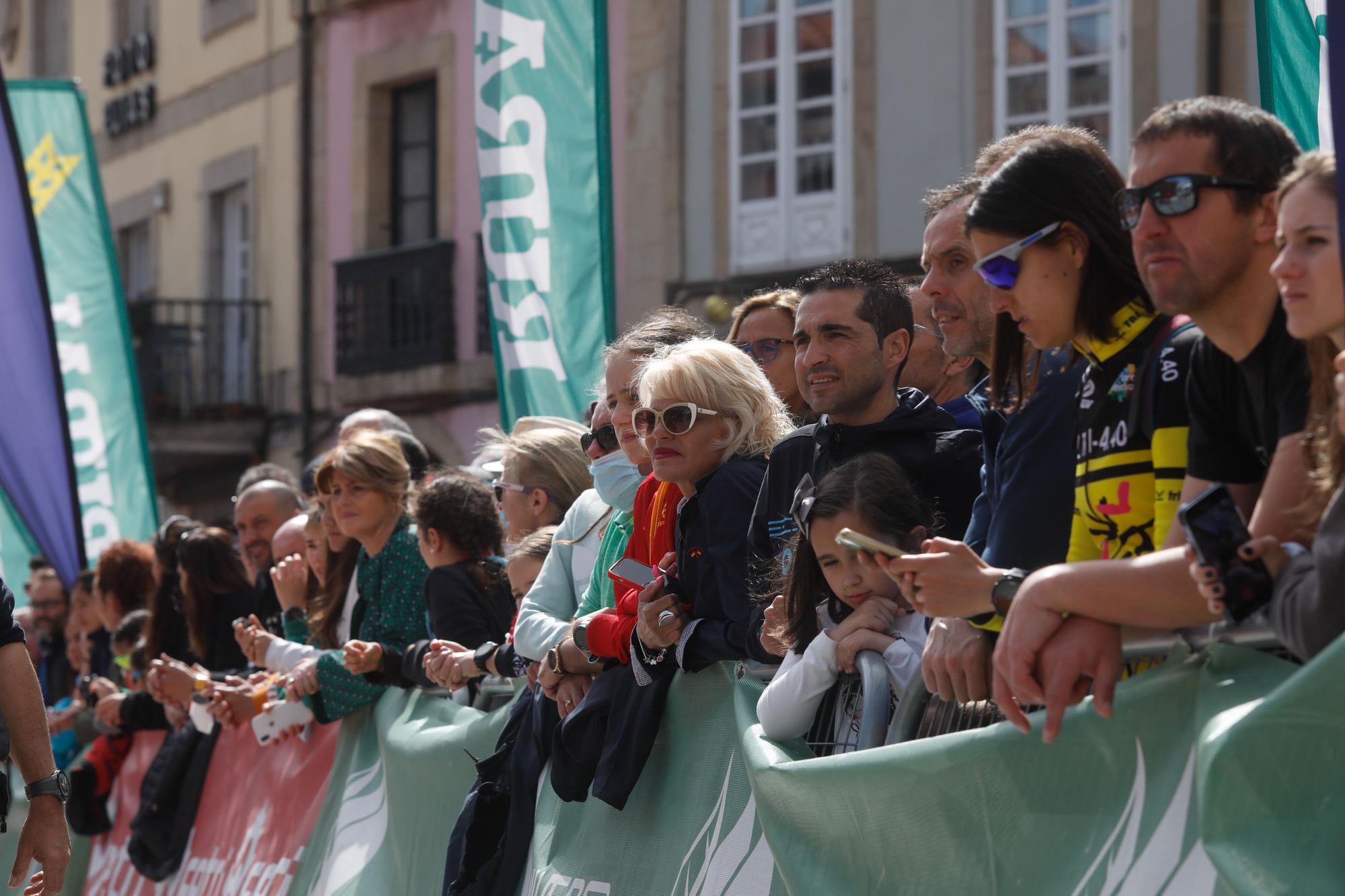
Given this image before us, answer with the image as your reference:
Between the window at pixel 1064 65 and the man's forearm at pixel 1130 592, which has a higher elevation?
the window at pixel 1064 65

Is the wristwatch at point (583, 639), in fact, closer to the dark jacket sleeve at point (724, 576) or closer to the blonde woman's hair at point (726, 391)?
the dark jacket sleeve at point (724, 576)

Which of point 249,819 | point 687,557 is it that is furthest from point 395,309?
point 687,557

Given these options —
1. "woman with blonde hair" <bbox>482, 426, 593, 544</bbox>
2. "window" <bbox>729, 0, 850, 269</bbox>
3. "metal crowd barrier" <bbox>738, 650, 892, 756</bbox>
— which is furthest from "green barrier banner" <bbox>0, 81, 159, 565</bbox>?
"metal crowd barrier" <bbox>738, 650, 892, 756</bbox>

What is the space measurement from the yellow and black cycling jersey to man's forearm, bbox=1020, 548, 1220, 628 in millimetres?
331

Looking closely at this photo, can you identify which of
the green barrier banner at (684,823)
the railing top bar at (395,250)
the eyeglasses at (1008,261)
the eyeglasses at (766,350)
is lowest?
the green barrier banner at (684,823)

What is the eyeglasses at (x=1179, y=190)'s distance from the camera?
2977mm

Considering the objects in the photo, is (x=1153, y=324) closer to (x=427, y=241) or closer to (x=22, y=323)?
(x=22, y=323)

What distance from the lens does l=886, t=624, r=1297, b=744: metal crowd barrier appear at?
268cm

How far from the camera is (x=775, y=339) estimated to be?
5953 mm

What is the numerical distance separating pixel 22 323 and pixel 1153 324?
8.53 meters

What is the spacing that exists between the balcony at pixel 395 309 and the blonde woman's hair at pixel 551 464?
46.3 feet

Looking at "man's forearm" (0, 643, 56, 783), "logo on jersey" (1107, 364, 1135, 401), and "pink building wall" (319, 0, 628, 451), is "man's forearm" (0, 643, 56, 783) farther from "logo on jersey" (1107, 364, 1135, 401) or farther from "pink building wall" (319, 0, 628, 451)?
"pink building wall" (319, 0, 628, 451)

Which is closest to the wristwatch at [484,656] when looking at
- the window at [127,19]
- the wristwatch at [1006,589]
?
the wristwatch at [1006,589]

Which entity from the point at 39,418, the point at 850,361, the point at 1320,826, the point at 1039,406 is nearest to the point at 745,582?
the point at 850,361
